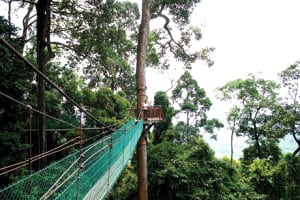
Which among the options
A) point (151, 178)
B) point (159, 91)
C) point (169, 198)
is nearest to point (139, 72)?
point (151, 178)

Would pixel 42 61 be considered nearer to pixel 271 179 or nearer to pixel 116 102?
pixel 116 102

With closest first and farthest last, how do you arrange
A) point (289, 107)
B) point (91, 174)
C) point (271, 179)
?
point (91, 174) → point (271, 179) → point (289, 107)

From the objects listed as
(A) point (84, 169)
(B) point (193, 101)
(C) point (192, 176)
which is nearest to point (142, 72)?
(C) point (192, 176)

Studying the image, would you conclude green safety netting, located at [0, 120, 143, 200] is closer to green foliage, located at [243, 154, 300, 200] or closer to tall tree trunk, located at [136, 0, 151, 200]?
tall tree trunk, located at [136, 0, 151, 200]

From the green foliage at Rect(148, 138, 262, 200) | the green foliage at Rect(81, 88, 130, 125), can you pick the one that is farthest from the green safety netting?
the green foliage at Rect(81, 88, 130, 125)

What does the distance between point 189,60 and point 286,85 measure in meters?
5.06

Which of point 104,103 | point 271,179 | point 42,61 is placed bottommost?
point 271,179

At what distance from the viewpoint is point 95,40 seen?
4953 mm

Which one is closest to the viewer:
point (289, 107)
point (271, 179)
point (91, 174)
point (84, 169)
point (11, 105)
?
point (91, 174)

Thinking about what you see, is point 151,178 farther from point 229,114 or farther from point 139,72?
point 229,114

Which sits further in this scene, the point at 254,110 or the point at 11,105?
the point at 254,110

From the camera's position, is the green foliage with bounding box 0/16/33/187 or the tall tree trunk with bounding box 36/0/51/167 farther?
the tall tree trunk with bounding box 36/0/51/167

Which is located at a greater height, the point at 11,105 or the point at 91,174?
the point at 11,105

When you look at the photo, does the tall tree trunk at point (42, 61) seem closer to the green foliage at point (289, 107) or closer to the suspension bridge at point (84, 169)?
the suspension bridge at point (84, 169)
